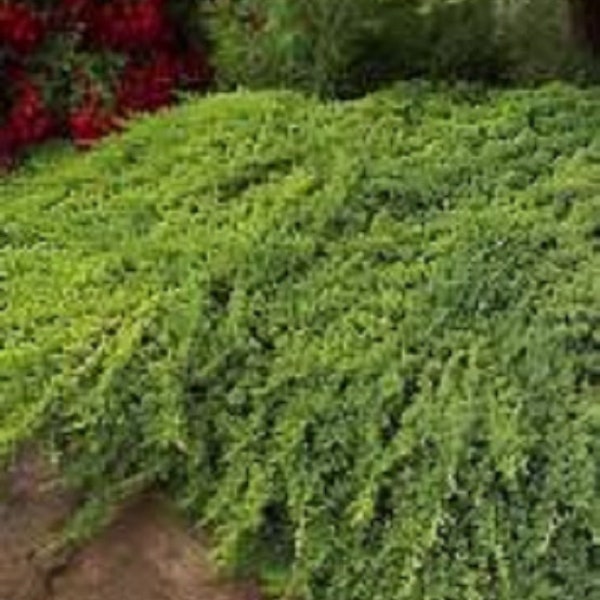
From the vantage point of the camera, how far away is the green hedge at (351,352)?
3121mm

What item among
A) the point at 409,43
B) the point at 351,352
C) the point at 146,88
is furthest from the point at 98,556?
the point at 146,88

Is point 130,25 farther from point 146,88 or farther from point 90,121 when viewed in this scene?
point 90,121

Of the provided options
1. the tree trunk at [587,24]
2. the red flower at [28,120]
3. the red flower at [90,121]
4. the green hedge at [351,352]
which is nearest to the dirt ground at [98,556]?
the green hedge at [351,352]

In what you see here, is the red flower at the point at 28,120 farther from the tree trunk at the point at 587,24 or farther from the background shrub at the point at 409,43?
the tree trunk at the point at 587,24

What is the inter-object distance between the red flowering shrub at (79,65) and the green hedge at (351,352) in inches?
32.5

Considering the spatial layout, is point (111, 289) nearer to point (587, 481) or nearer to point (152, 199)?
point (152, 199)

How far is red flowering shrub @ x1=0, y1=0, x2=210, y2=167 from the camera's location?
15.2 feet

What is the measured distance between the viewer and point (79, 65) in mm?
4684

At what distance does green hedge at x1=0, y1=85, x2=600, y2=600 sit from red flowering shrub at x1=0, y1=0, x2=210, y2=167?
0.83 meters

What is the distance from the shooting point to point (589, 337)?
323 cm

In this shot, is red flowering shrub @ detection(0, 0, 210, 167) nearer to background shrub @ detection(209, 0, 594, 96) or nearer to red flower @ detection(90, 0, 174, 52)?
red flower @ detection(90, 0, 174, 52)

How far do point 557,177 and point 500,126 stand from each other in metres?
0.26

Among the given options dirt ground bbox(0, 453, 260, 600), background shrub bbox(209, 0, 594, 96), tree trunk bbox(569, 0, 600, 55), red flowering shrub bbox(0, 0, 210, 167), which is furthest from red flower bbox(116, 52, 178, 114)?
dirt ground bbox(0, 453, 260, 600)

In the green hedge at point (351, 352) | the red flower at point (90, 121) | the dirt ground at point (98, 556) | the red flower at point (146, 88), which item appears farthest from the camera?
the red flower at point (146, 88)
